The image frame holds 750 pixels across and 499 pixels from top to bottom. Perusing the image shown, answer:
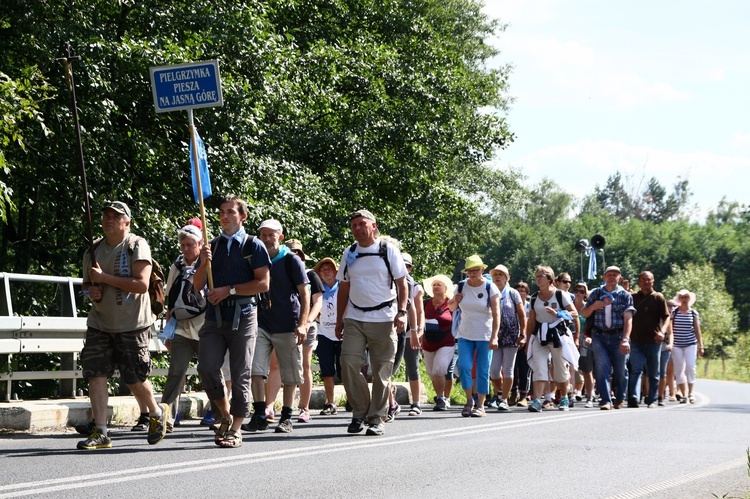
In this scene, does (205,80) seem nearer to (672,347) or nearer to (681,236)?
(672,347)

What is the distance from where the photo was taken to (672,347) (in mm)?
19625

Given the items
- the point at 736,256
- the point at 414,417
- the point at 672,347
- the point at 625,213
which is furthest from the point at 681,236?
the point at 414,417

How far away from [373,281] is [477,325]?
3.77m

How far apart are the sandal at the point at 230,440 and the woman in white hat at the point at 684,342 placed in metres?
12.5

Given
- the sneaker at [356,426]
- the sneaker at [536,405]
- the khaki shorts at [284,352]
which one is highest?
the khaki shorts at [284,352]

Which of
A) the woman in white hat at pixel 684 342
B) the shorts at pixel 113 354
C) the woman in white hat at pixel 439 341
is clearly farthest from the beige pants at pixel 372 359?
the woman in white hat at pixel 684 342

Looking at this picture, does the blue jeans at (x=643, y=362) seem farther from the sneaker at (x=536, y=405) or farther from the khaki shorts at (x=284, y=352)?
the khaki shorts at (x=284, y=352)

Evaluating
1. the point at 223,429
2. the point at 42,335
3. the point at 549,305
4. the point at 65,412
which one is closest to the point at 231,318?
the point at 223,429

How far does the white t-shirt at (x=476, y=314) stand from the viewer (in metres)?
13.7

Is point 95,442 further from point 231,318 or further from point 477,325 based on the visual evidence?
point 477,325

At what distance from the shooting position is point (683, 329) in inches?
784

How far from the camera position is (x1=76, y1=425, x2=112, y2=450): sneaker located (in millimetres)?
8453

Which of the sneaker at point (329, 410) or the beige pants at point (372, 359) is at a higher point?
the beige pants at point (372, 359)

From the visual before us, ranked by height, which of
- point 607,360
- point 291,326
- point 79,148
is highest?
point 79,148
